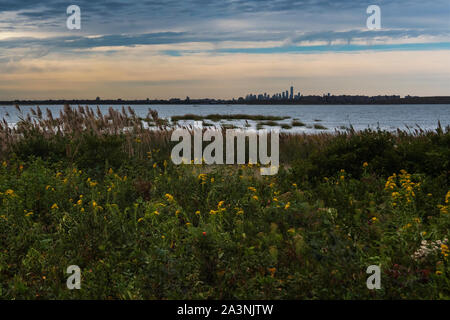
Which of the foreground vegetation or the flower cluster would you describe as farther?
the flower cluster

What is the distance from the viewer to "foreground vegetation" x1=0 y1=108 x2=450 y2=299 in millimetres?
4445

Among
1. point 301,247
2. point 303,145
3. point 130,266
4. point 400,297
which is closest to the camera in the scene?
point 400,297

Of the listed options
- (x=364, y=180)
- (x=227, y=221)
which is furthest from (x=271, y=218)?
(x=364, y=180)

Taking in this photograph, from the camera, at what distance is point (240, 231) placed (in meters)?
5.71

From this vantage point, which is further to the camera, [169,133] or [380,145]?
[169,133]

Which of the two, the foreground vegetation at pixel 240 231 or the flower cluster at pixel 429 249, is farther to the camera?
the flower cluster at pixel 429 249

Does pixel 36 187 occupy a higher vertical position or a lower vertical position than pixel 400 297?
higher

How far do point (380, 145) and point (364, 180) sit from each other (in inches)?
70.3

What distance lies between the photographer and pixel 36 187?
7430 millimetres

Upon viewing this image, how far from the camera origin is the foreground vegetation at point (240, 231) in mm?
4445

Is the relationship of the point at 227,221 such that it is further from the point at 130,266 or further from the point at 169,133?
the point at 169,133

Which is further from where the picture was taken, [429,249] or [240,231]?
[240,231]
